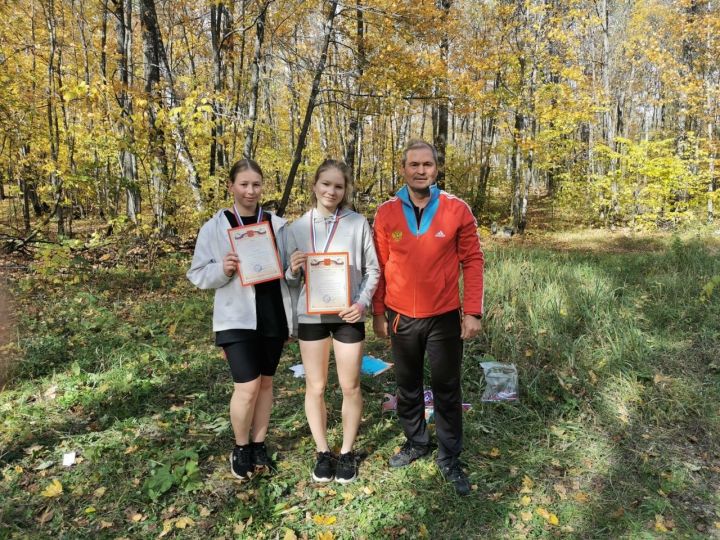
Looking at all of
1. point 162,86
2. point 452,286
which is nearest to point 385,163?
point 162,86

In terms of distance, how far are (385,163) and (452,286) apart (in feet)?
47.1

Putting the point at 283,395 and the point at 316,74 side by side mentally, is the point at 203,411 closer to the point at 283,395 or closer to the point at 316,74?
the point at 283,395

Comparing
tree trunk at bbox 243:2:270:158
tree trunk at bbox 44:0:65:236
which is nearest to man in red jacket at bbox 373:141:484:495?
tree trunk at bbox 44:0:65:236

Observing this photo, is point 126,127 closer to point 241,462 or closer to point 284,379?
point 284,379

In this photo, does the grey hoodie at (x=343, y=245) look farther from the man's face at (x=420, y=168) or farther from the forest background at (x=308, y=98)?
the forest background at (x=308, y=98)

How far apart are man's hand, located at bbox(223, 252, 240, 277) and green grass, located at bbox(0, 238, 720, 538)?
55.3 inches

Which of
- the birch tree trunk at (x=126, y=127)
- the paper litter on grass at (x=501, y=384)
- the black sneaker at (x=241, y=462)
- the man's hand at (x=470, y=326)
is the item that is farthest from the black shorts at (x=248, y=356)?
the birch tree trunk at (x=126, y=127)

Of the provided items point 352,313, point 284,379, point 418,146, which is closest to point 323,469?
point 352,313

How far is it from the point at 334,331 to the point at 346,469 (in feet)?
3.23

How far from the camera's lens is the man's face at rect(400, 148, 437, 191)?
257cm

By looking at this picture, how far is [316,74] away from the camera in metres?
8.04

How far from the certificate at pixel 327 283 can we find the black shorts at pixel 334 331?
0.35 ft

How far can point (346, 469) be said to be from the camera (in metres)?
2.91

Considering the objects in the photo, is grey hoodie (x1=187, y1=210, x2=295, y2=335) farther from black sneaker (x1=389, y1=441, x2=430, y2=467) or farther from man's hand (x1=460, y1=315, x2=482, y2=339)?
black sneaker (x1=389, y1=441, x2=430, y2=467)
